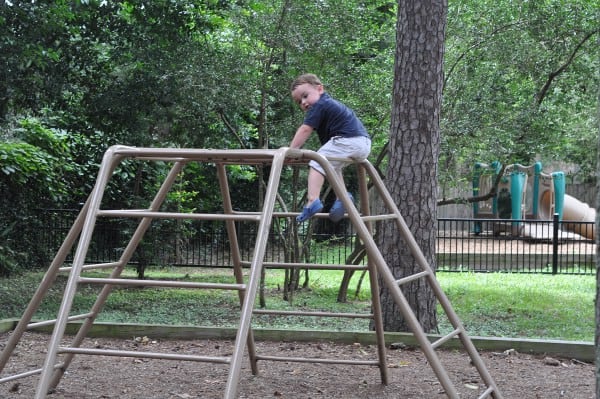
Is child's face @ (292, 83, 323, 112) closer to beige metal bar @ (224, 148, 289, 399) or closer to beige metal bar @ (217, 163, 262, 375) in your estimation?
beige metal bar @ (217, 163, 262, 375)

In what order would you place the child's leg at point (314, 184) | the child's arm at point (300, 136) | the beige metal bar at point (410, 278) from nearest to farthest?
the beige metal bar at point (410, 278), the child's arm at point (300, 136), the child's leg at point (314, 184)

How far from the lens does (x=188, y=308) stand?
8.89m

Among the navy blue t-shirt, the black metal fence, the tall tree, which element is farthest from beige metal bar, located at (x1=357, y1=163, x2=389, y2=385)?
the black metal fence

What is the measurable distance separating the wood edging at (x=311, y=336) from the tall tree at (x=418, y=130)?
Answer: 0.55 m

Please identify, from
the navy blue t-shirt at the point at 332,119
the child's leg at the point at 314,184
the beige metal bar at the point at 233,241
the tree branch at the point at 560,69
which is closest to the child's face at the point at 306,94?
the navy blue t-shirt at the point at 332,119

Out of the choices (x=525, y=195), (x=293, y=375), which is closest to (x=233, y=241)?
(x=293, y=375)

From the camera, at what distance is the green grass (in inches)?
309

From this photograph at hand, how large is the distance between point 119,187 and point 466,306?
640 centimetres

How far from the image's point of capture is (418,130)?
21.9 ft

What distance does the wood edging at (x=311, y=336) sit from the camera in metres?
6.23

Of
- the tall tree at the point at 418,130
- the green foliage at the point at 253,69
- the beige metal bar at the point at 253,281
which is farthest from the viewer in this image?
the green foliage at the point at 253,69

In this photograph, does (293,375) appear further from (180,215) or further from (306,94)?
(180,215)

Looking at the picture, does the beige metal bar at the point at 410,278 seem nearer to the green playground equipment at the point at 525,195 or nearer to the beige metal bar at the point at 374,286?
the beige metal bar at the point at 374,286

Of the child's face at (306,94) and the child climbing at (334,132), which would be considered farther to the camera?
the child's face at (306,94)
